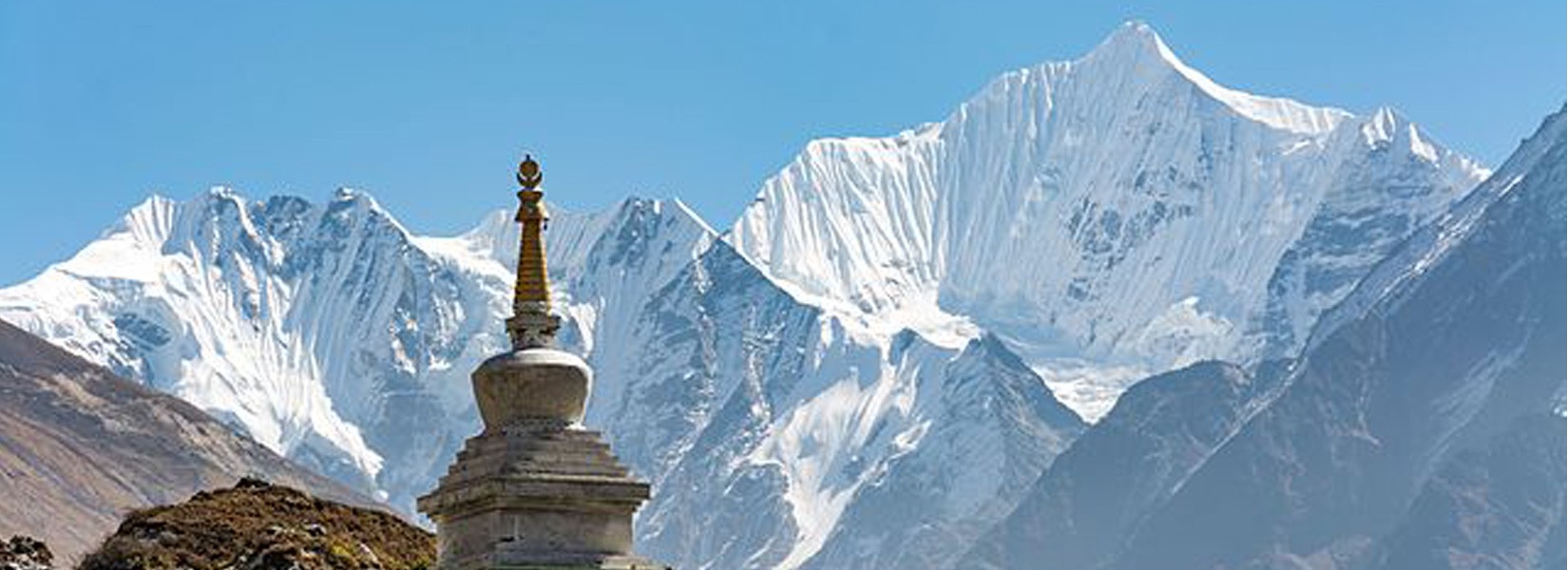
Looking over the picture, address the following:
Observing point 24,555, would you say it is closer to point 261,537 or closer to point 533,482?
point 261,537

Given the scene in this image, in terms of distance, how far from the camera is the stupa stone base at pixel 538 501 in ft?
88.4

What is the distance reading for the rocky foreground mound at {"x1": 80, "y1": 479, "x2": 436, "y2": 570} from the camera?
3966cm

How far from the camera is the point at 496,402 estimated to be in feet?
90.6

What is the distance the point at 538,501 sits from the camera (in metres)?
26.9

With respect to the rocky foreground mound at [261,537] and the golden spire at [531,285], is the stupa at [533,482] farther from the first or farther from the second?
the rocky foreground mound at [261,537]

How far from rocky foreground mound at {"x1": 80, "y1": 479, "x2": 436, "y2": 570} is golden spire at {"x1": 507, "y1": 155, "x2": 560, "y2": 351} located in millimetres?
10583

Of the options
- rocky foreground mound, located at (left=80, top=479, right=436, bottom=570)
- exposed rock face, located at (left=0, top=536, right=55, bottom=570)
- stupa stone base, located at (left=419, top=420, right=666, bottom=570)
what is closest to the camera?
stupa stone base, located at (left=419, top=420, right=666, bottom=570)

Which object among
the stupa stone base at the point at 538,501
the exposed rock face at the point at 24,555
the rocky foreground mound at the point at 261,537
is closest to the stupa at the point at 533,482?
the stupa stone base at the point at 538,501

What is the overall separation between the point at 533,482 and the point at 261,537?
50.8 feet

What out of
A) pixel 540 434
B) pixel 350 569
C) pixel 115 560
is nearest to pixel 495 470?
pixel 540 434

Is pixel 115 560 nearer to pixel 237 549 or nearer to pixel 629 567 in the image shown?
pixel 237 549

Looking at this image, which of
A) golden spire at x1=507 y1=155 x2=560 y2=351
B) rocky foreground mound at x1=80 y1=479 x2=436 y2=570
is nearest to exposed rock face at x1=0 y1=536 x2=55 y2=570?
rocky foreground mound at x1=80 y1=479 x2=436 y2=570

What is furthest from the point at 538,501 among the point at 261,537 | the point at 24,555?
the point at 261,537

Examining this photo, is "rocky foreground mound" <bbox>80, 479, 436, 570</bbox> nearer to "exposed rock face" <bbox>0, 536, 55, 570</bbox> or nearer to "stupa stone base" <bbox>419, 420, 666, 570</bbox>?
"exposed rock face" <bbox>0, 536, 55, 570</bbox>
